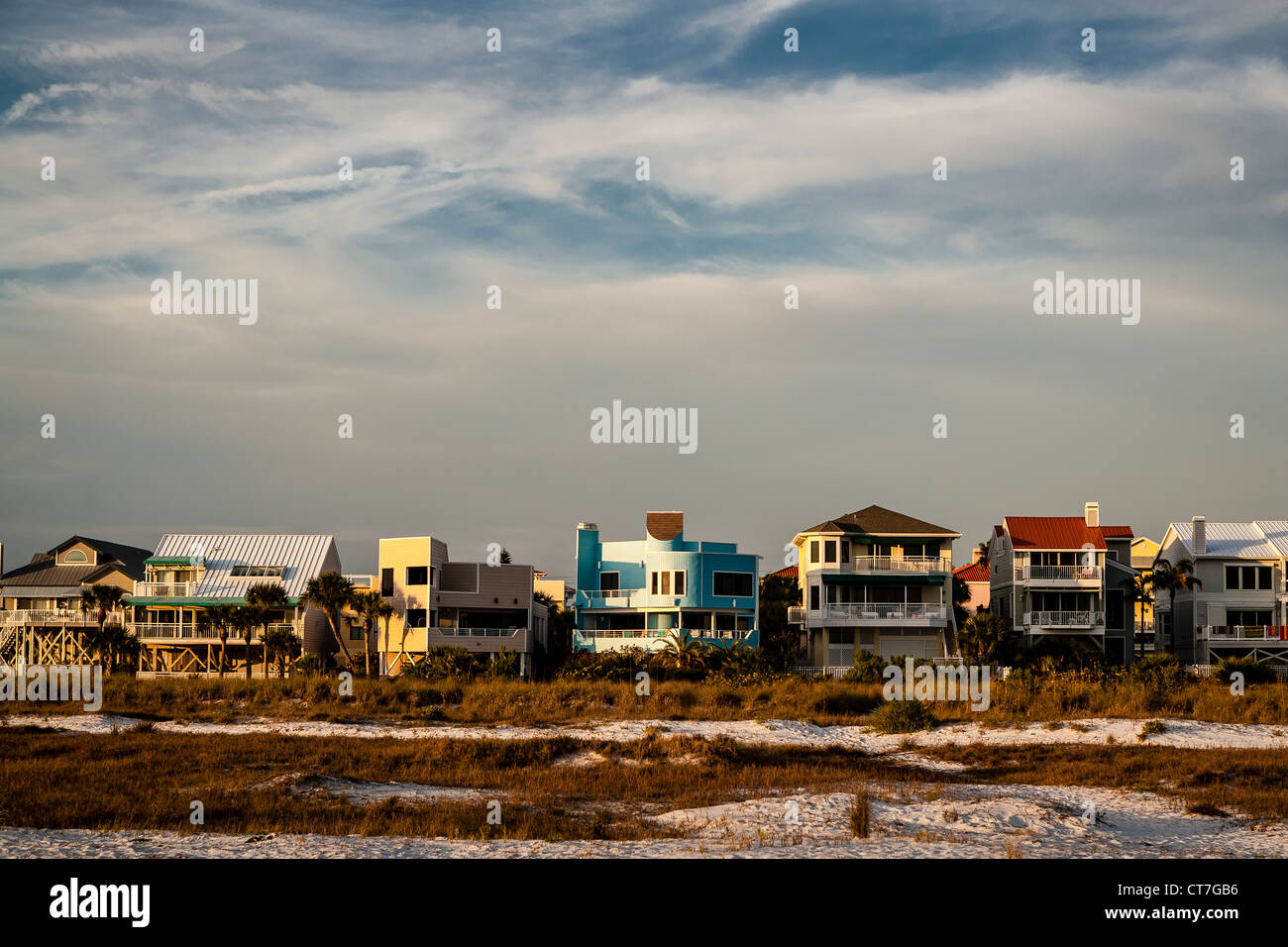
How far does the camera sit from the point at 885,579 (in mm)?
60031

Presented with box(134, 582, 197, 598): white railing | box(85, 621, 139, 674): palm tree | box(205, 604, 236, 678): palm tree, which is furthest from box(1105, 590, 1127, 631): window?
box(85, 621, 139, 674): palm tree

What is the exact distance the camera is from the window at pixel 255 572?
2425 inches

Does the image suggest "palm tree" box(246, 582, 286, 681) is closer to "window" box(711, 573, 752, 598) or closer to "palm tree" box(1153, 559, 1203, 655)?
"window" box(711, 573, 752, 598)

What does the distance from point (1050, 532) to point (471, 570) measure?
2889 centimetres

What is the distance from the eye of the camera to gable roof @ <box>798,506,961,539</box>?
60688 millimetres

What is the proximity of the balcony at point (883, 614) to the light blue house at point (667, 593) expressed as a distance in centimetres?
396

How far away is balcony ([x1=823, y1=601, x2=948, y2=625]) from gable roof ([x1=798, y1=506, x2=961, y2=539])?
12.5 ft

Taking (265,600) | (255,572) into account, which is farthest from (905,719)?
(255,572)

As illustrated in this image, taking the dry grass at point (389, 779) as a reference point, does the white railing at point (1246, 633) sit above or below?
above

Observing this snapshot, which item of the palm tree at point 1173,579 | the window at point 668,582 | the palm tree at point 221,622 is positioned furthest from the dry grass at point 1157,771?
the palm tree at point 221,622

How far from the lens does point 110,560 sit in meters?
67.9

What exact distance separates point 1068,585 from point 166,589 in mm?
44452

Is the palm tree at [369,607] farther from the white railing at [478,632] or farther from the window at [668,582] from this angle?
the window at [668,582]

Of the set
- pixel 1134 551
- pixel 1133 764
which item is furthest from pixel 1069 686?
pixel 1134 551
